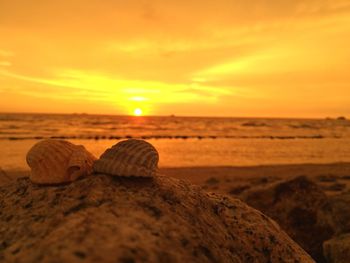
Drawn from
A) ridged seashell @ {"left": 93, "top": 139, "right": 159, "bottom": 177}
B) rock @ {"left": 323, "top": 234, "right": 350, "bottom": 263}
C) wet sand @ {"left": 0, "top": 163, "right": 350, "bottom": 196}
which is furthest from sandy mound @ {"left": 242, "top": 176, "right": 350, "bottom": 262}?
ridged seashell @ {"left": 93, "top": 139, "right": 159, "bottom": 177}

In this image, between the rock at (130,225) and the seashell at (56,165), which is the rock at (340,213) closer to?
the rock at (130,225)

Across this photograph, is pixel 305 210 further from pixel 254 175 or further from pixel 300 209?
pixel 254 175

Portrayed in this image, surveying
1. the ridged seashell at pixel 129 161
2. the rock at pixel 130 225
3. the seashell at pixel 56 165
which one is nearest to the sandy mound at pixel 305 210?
the rock at pixel 130 225

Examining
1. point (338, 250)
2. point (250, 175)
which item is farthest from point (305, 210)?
point (250, 175)

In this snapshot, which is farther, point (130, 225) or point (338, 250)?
point (338, 250)

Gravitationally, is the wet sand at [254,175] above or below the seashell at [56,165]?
below

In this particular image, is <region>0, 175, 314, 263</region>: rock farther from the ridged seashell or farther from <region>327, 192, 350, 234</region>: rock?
<region>327, 192, 350, 234</region>: rock
